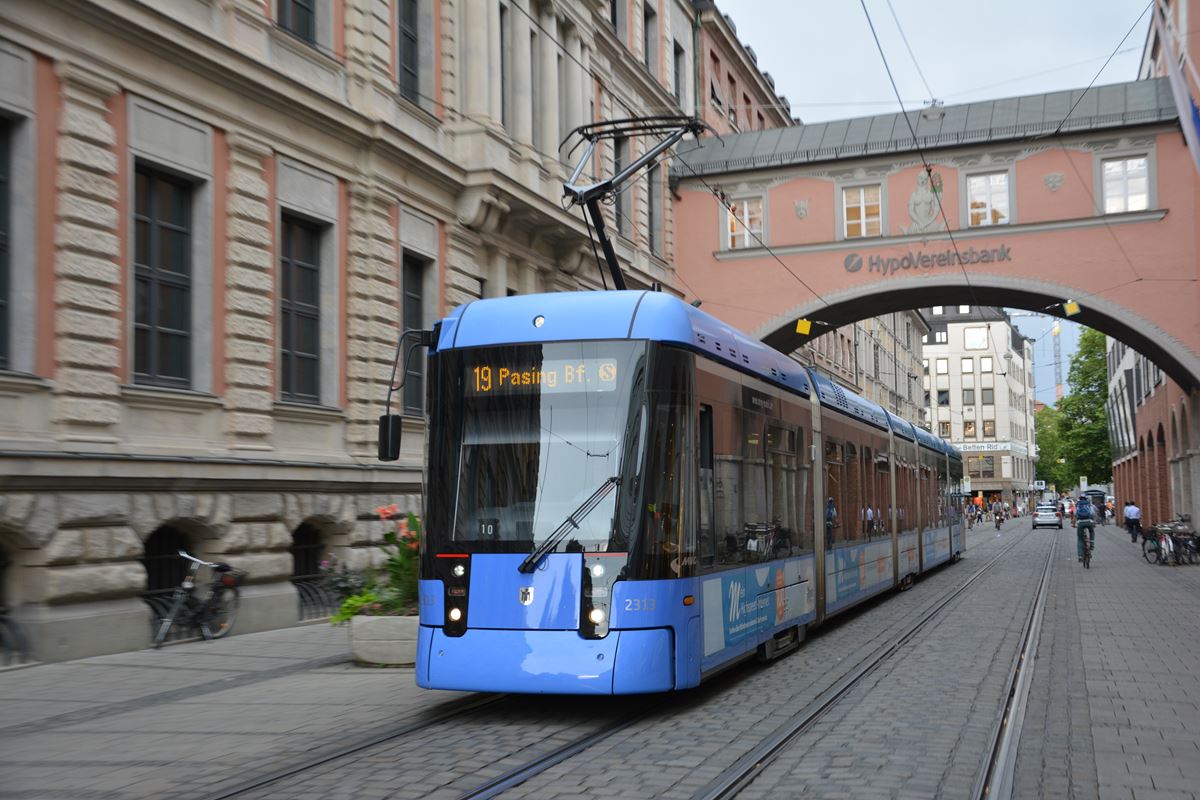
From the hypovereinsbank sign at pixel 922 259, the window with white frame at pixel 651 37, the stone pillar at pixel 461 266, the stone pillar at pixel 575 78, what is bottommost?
the stone pillar at pixel 461 266

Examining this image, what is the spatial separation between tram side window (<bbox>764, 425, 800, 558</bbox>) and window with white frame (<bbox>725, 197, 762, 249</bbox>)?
2177 centimetres

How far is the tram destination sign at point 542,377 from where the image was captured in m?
8.70

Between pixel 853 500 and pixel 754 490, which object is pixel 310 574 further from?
pixel 754 490

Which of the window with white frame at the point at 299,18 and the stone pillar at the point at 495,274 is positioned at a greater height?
the window with white frame at the point at 299,18

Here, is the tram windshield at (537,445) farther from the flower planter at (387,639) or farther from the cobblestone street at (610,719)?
the flower planter at (387,639)

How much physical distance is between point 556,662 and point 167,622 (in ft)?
21.5

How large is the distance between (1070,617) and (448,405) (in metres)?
10.7

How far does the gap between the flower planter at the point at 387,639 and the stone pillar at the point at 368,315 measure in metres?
6.36

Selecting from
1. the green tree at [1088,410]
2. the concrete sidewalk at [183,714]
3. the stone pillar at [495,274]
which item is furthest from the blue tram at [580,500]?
the green tree at [1088,410]

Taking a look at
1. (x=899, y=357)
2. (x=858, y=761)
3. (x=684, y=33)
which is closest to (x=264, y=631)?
(x=858, y=761)

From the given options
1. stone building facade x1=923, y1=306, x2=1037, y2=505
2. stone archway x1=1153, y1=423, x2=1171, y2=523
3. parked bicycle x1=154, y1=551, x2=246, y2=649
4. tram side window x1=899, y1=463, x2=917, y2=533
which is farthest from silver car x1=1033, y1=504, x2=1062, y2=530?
parked bicycle x1=154, y1=551, x2=246, y2=649

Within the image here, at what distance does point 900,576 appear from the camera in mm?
19844

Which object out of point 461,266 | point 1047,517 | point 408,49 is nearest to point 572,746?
point 461,266

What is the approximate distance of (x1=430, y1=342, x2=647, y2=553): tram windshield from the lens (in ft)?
27.7
